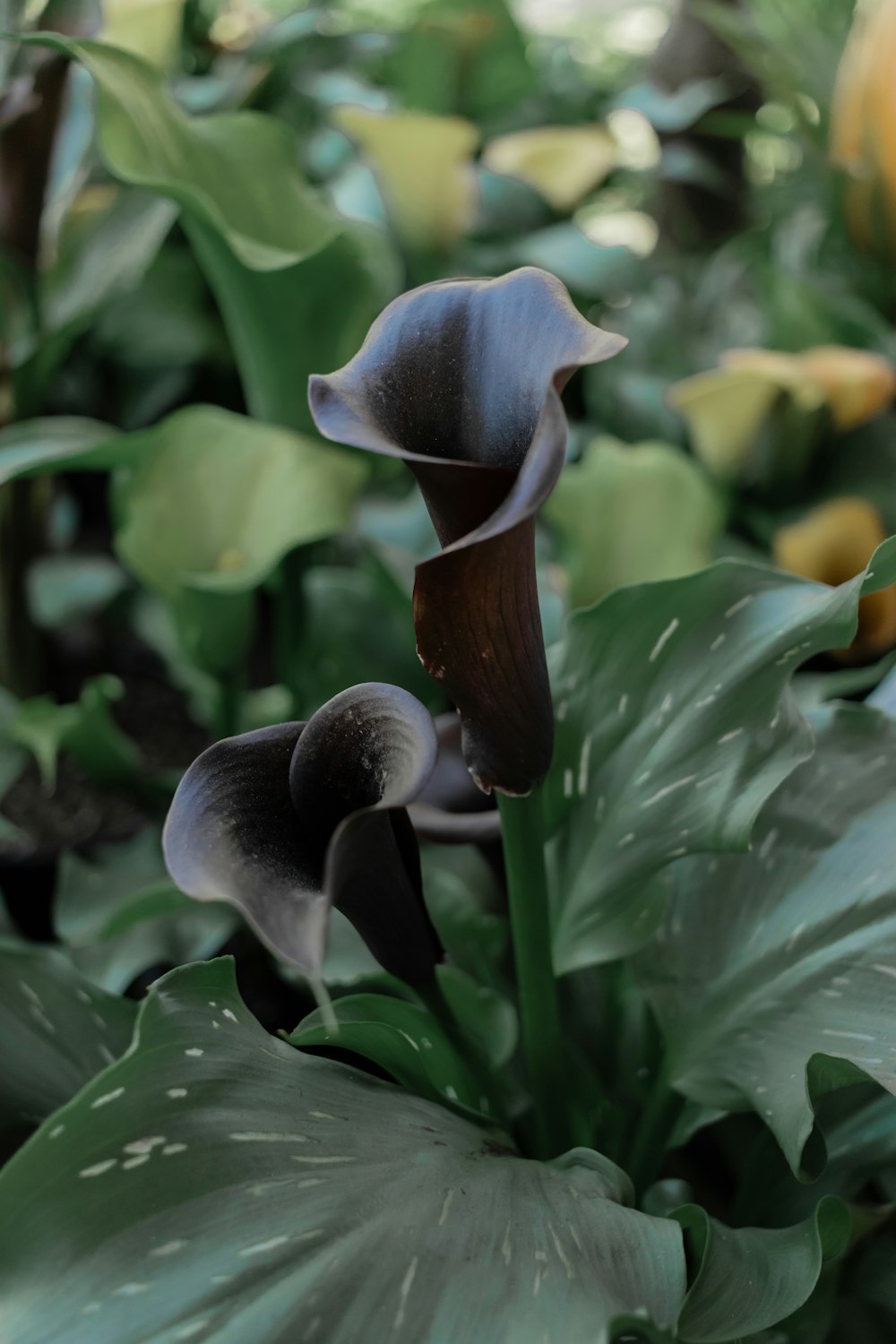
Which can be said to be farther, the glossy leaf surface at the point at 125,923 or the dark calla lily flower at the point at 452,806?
the glossy leaf surface at the point at 125,923

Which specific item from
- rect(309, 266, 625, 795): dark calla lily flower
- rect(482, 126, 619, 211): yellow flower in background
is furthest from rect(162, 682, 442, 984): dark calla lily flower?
rect(482, 126, 619, 211): yellow flower in background

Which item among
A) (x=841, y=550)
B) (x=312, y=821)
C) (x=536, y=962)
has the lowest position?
(x=841, y=550)

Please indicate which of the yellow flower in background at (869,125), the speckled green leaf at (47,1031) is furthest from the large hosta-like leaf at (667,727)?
the yellow flower in background at (869,125)

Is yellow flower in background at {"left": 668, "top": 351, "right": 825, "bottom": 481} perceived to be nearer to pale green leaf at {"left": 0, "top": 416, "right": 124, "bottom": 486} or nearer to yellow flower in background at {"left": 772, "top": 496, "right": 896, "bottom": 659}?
yellow flower in background at {"left": 772, "top": 496, "right": 896, "bottom": 659}

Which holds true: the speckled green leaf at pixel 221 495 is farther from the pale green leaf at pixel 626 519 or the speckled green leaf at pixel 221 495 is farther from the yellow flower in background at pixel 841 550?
the yellow flower in background at pixel 841 550

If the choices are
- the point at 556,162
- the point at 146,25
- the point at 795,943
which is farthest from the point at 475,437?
the point at 556,162

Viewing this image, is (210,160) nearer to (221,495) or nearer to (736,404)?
(221,495)

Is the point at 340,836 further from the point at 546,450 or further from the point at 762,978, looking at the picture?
the point at 762,978
